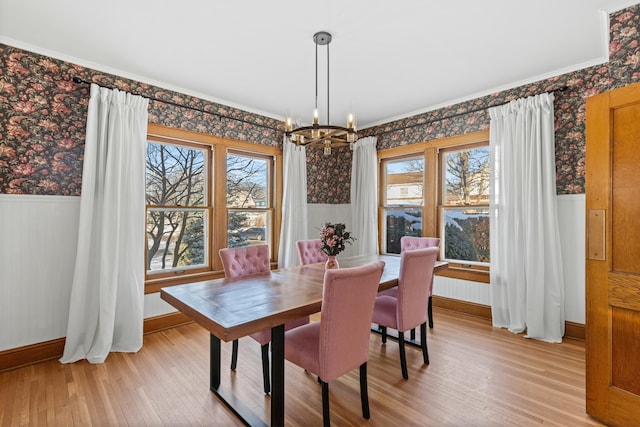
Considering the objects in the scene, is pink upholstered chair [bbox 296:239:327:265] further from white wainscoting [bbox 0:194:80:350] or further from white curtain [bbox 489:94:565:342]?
white wainscoting [bbox 0:194:80:350]

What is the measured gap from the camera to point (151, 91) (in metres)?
3.32

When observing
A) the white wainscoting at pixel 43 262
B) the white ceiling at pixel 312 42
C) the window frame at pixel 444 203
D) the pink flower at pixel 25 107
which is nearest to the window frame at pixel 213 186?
the white ceiling at pixel 312 42

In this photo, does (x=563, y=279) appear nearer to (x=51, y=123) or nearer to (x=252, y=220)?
(x=252, y=220)

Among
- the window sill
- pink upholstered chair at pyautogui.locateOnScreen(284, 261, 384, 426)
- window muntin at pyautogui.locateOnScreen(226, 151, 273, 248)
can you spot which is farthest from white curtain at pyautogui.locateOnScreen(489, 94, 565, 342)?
the window sill

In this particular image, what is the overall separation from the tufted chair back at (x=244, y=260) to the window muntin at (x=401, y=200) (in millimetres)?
2461

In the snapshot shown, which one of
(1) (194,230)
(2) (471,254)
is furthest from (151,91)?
(2) (471,254)

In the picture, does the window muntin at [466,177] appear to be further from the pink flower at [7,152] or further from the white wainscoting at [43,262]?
the pink flower at [7,152]

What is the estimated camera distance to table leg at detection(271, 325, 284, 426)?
5.63 ft

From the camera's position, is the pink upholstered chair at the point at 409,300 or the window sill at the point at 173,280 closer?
the pink upholstered chair at the point at 409,300

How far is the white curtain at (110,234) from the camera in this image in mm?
2756

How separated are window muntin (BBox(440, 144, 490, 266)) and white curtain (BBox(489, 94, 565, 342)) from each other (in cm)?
29

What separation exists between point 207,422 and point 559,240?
355 cm

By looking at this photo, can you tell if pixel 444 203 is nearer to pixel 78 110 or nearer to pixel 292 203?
pixel 292 203

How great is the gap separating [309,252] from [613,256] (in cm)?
256
